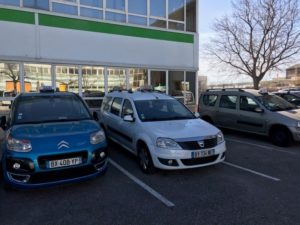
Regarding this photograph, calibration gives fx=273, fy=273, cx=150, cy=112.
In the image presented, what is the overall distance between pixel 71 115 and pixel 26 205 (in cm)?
195

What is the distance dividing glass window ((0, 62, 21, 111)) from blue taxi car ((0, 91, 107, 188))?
18.8 ft

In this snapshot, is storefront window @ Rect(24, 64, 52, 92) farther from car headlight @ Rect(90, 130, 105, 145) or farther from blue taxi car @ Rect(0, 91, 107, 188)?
car headlight @ Rect(90, 130, 105, 145)

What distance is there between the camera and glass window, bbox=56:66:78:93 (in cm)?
1137

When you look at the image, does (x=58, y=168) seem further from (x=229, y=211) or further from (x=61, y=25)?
(x=61, y=25)

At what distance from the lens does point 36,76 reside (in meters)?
10.9

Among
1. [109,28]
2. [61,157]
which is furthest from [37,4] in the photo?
[61,157]

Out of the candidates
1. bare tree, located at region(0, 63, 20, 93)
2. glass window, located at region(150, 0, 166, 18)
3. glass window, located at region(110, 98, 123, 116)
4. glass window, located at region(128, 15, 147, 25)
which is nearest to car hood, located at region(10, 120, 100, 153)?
glass window, located at region(110, 98, 123, 116)

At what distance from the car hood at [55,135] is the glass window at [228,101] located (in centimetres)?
584

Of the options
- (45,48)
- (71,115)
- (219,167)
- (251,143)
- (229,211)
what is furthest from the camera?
(45,48)

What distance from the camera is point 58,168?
425 cm

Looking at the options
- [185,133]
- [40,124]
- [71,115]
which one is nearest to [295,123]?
[185,133]

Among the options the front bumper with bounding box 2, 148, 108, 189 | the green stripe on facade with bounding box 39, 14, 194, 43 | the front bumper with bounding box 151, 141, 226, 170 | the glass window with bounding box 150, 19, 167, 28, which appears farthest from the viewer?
the glass window with bounding box 150, 19, 167, 28

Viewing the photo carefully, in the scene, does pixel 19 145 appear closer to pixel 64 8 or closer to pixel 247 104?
pixel 247 104

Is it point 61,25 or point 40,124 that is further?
point 61,25
